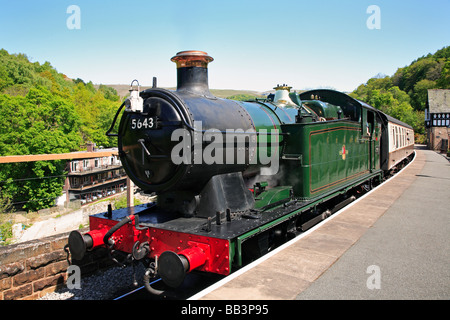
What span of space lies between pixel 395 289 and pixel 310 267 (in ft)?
3.14

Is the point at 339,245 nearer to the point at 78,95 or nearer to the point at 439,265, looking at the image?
the point at 439,265

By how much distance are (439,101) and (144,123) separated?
198 ft

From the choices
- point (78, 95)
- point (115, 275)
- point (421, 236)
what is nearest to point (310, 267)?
point (421, 236)

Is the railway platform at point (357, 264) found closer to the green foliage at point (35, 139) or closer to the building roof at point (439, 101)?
the green foliage at point (35, 139)

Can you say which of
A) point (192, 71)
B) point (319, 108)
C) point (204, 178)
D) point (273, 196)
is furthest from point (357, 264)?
point (319, 108)

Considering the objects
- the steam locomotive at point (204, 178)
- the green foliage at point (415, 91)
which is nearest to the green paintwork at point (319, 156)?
the steam locomotive at point (204, 178)

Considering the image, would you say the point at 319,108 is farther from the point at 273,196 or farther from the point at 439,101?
the point at 439,101

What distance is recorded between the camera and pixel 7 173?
1220 inches

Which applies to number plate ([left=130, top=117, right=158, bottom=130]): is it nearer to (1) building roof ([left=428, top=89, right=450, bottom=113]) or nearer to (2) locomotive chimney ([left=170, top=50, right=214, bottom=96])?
(2) locomotive chimney ([left=170, top=50, right=214, bottom=96])

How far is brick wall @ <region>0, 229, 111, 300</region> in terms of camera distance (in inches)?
198

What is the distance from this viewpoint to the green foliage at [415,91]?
205 ft

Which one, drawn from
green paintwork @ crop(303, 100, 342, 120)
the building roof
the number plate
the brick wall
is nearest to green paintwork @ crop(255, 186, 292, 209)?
the number plate

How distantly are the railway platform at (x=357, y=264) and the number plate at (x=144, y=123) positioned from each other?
7.35 feet

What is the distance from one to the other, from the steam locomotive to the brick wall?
1164 millimetres
